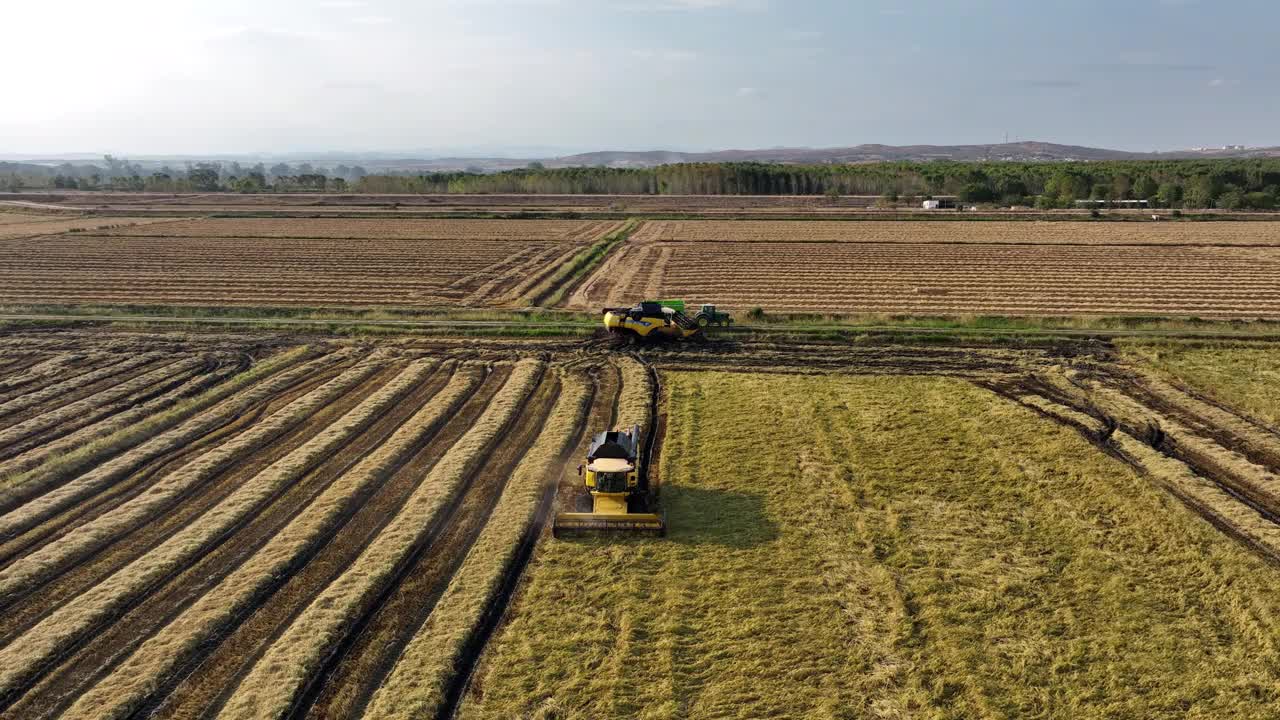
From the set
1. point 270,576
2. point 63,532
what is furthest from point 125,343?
point 270,576

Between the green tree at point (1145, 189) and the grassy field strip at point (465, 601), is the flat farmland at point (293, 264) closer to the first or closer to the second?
the grassy field strip at point (465, 601)

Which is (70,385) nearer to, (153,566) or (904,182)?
(153,566)

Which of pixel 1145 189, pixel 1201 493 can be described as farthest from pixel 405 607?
pixel 1145 189

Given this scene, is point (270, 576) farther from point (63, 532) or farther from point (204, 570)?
point (63, 532)

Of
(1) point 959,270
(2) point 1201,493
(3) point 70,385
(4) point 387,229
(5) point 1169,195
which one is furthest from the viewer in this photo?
(5) point 1169,195

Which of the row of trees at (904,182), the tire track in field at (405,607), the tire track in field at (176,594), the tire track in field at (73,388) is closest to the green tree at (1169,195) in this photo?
the row of trees at (904,182)
